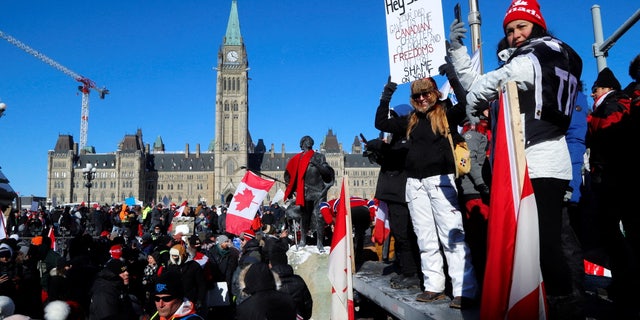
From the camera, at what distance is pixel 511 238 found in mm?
2598

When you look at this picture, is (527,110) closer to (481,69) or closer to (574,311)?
(574,311)

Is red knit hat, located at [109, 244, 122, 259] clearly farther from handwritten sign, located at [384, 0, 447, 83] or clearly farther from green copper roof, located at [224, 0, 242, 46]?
green copper roof, located at [224, 0, 242, 46]

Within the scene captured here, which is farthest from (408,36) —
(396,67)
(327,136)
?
(327,136)

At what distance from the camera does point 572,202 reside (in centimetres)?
392

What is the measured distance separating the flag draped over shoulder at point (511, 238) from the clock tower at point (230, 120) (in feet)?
348

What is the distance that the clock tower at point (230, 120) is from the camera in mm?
107625

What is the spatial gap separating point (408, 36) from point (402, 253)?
106 inches

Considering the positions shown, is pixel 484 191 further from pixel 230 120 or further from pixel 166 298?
pixel 230 120

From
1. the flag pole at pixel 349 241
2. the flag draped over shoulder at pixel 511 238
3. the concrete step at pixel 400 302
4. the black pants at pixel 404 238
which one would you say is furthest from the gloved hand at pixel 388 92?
the flag draped over shoulder at pixel 511 238

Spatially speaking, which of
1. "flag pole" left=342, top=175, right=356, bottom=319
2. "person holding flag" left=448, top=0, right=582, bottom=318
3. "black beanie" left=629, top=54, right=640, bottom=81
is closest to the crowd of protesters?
"flag pole" left=342, top=175, right=356, bottom=319

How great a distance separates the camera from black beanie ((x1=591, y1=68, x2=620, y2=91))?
4.52m

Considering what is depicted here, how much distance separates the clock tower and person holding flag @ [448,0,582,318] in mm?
106082

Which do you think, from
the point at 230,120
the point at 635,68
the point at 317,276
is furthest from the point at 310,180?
the point at 230,120

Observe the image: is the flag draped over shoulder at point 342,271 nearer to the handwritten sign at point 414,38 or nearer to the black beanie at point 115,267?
the handwritten sign at point 414,38
